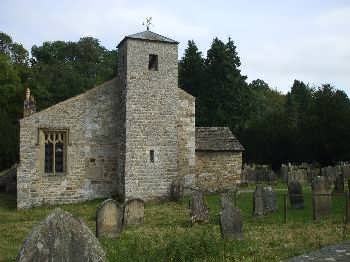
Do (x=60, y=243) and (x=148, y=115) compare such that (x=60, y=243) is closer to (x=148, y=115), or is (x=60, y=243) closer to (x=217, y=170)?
(x=148, y=115)

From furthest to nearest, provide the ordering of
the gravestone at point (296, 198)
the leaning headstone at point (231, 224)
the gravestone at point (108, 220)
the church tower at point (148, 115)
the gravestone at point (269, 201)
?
the church tower at point (148, 115) < the gravestone at point (296, 198) < the gravestone at point (269, 201) < the gravestone at point (108, 220) < the leaning headstone at point (231, 224)

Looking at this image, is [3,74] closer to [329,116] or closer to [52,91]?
[52,91]

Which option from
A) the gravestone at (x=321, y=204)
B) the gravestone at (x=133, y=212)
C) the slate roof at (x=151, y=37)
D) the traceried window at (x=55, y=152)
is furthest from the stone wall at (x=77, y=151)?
the gravestone at (x=321, y=204)

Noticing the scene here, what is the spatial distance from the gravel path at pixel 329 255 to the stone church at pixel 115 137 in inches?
466

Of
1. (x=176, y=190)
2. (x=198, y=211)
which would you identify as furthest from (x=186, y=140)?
(x=198, y=211)

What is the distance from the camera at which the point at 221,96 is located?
4391 cm

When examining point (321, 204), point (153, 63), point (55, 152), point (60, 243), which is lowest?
point (321, 204)

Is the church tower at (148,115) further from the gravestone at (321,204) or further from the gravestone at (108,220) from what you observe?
the gravestone at (321,204)

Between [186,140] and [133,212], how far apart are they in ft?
28.6

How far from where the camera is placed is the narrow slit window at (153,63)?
20766 millimetres

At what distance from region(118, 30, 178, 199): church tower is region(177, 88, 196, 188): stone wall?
1206 mm

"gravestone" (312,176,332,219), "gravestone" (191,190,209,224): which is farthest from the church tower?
"gravestone" (312,176,332,219)

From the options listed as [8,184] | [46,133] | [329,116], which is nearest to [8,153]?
[8,184]

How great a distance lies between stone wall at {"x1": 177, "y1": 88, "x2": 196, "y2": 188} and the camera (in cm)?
2189
